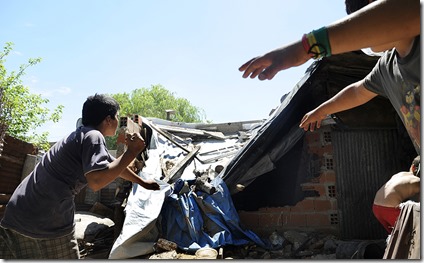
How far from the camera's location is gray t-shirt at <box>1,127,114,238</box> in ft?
6.69

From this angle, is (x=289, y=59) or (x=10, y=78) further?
(x=10, y=78)

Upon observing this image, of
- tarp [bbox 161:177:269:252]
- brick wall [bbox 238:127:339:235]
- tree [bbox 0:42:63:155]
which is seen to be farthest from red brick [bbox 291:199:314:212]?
tree [bbox 0:42:63:155]

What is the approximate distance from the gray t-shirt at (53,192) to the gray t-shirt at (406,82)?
1.53 metres

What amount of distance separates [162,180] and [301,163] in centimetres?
182

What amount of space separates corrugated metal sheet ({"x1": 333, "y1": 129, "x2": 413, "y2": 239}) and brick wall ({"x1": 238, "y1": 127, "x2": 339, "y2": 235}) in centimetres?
9

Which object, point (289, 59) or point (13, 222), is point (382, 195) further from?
point (13, 222)

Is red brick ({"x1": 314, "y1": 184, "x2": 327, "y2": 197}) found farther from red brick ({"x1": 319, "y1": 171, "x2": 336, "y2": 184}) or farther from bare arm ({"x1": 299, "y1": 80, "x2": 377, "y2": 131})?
bare arm ({"x1": 299, "y1": 80, "x2": 377, "y2": 131})

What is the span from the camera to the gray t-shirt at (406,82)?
4.02 feet

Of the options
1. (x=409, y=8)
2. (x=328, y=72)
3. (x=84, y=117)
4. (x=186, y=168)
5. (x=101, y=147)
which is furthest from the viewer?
(x=186, y=168)

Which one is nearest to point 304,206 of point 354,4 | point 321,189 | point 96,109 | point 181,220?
point 321,189

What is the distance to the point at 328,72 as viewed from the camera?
13.7 feet

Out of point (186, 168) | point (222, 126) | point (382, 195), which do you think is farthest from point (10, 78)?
point (382, 195)

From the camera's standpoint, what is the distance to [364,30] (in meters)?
0.95

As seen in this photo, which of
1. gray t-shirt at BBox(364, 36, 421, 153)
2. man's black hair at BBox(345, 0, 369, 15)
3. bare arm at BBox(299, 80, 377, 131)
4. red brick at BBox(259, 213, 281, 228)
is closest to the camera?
gray t-shirt at BBox(364, 36, 421, 153)
